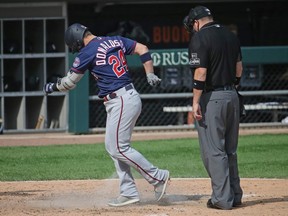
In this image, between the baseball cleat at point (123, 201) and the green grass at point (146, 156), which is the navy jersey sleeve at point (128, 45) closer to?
the baseball cleat at point (123, 201)

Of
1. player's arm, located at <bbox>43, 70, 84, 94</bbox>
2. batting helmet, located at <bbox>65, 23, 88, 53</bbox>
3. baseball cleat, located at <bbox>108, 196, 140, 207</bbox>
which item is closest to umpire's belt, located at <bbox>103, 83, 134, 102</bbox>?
player's arm, located at <bbox>43, 70, 84, 94</bbox>

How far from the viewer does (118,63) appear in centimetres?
821

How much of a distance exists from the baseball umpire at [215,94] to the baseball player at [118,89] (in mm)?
485

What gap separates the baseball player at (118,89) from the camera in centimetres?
815

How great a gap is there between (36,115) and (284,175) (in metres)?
7.70

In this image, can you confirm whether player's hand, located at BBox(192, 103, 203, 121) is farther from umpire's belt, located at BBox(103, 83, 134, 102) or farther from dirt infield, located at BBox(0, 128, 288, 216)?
dirt infield, located at BBox(0, 128, 288, 216)

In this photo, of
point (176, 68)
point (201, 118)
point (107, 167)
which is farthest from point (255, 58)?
point (201, 118)

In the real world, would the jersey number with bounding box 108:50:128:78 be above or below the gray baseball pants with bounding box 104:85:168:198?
above

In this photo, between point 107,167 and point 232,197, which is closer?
point 232,197

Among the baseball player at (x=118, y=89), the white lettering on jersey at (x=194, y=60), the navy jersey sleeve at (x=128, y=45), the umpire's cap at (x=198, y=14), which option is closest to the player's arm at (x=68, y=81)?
the baseball player at (x=118, y=89)

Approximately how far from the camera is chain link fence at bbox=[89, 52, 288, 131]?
658 inches

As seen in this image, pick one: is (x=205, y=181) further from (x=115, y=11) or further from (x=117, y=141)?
(x=115, y=11)

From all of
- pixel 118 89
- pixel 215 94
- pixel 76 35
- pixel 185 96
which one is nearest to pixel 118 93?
pixel 118 89

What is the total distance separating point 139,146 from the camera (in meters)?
14.4
